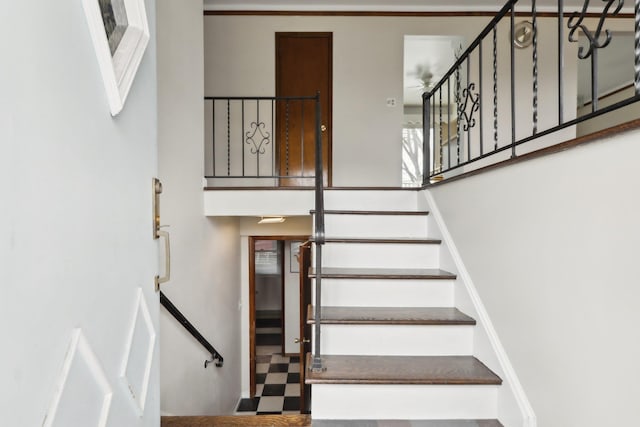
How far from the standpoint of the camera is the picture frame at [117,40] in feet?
2.44

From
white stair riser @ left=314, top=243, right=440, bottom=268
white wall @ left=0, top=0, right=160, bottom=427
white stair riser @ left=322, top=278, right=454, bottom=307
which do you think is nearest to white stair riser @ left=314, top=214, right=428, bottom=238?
white stair riser @ left=314, top=243, right=440, bottom=268

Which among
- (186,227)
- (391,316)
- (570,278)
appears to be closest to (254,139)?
(186,227)

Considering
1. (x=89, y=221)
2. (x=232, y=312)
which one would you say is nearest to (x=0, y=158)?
(x=89, y=221)

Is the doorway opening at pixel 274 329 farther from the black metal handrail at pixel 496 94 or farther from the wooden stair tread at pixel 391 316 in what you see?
the black metal handrail at pixel 496 94

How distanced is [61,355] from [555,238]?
4.67 ft

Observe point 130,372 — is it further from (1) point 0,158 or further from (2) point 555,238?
(2) point 555,238

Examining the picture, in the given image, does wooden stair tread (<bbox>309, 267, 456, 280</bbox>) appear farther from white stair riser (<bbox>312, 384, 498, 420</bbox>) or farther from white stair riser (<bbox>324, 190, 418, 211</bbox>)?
white stair riser (<bbox>324, 190, 418, 211</bbox>)

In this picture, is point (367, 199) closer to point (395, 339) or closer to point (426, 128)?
point (426, 128)

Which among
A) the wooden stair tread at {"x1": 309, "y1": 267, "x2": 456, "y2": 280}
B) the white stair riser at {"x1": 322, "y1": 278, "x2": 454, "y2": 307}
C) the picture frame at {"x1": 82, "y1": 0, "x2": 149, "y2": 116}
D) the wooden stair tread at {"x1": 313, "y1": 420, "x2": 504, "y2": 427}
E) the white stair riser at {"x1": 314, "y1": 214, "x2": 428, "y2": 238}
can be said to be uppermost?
the picture frame at {"x1": 82, "y1": 0, "x2": 149, "y2": 116}

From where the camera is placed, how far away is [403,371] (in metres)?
1.64

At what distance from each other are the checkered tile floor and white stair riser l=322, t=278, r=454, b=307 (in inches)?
118

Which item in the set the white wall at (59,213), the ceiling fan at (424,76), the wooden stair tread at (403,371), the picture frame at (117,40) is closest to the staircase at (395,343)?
the wooden stair tread at (403,371)

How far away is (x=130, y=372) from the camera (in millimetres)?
884

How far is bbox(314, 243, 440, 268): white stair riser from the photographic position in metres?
2.39
